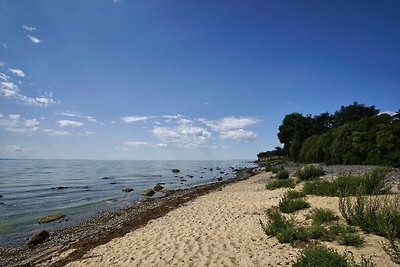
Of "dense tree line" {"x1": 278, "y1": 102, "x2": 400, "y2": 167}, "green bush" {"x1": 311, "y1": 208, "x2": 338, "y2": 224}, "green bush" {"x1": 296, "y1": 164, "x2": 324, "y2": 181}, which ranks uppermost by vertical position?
"dense tree line" {"x1": 278, "y1": 102, "x2": 400, "y2": 167}

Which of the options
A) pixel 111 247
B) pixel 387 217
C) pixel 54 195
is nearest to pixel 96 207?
pixel 54 195

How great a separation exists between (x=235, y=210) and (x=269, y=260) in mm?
6910

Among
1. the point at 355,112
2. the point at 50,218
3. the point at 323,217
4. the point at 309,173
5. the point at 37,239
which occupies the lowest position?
the point at 37,239

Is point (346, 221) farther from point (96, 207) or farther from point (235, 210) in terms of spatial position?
point (96, 207)

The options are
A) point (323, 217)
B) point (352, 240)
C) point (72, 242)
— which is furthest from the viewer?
point (72, 242)

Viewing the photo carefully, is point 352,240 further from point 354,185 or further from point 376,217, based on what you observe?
point 354,185

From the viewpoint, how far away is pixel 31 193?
102ft

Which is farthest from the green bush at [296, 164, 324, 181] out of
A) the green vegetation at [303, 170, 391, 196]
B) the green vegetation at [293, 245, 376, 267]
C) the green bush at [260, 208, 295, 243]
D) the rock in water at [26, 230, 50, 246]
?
the rock in water at [26, 230, 50, 246]

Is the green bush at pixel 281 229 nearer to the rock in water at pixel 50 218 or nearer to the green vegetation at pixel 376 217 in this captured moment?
the green vegetation at pixel 376 217

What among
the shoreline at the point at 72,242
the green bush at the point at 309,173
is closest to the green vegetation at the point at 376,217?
the shoreline at the point at 72,242

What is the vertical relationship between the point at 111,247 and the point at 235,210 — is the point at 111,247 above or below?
below

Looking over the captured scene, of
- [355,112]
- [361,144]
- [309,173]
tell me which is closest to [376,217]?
[309,173]

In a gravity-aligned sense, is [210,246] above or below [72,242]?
above

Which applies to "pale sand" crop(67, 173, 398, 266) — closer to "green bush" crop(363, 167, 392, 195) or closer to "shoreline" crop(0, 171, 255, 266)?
"shoreline" crop(0, 171, 255, 266)
